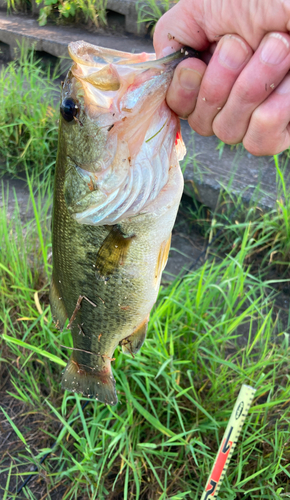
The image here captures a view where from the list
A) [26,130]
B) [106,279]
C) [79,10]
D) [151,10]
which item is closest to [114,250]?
[106,279]

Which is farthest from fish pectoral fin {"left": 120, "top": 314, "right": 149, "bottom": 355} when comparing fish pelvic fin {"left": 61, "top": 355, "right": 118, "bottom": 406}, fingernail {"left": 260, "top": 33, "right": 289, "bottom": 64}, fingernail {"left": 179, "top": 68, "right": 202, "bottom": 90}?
fingernail {"left": 260, "top": 33, "right": 289, "bottom": 64}

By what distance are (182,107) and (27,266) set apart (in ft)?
4.94

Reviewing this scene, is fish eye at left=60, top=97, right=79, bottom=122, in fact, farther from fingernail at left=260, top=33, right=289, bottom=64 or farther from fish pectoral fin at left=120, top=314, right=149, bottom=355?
fish pectoral fin at left=120, top=314, right=149, bottom=355

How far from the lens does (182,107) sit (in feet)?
3.20

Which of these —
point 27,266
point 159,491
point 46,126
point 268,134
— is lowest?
point 159,491

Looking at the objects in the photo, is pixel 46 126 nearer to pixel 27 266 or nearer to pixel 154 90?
pixel 27 266

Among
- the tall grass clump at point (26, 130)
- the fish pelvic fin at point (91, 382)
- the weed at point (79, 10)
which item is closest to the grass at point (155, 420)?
the fish pelvic fin at point (91, 382)

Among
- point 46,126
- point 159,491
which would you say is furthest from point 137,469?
point 46,126

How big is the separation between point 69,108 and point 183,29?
359 millimetres

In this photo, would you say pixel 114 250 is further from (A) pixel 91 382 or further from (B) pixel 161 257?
(A) pixel 91 382

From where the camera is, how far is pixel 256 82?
87cm

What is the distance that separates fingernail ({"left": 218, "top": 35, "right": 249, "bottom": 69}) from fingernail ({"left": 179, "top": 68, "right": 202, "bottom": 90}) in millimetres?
68

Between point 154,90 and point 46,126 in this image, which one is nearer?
point 154,90

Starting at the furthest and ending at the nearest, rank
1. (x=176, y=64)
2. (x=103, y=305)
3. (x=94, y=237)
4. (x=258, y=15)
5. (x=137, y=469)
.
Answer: (x=137, y=469), (x=103, y=305), (x=94, y=237), (x=176, y=64), (x=258, y=15)
